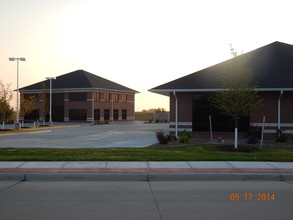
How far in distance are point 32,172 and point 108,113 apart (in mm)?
50517

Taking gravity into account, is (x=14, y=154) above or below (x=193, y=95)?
below

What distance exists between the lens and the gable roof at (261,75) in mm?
21188

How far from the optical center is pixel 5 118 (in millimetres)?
36906

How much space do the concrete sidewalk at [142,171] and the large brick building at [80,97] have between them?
144ft

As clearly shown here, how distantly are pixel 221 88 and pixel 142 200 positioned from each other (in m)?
14.7

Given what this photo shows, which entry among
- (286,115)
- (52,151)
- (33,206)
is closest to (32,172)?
(33,206)

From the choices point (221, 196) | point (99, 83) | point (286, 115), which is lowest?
point (221, 196)

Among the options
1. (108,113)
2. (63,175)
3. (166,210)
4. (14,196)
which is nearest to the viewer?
(166,210)

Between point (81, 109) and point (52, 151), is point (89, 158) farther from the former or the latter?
point (81, 109)

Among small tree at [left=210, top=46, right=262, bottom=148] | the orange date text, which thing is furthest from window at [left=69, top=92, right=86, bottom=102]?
the orange date text

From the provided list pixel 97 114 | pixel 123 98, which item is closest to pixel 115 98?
pixel 123 98

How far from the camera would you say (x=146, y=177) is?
10445 mm

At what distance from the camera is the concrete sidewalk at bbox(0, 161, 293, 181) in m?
10.4

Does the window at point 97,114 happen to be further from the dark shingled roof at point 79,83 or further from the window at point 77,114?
the dark shingled roof at point 79,83
